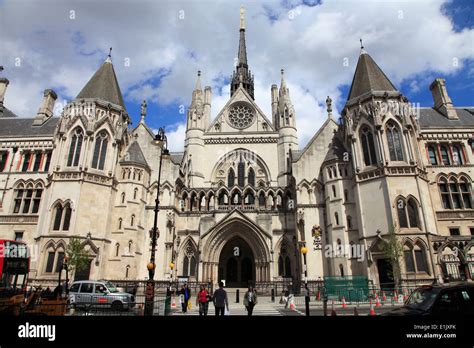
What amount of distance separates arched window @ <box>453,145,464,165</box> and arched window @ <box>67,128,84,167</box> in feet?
109

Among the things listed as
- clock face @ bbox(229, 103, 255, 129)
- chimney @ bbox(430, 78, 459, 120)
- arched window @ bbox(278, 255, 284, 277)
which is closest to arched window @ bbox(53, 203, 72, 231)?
arched window @ bbox(278, 255, 284, 277)

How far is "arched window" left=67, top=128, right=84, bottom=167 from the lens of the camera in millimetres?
25000

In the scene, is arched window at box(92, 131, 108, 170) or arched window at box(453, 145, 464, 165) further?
arched window at box(453, 145, 464, 165)

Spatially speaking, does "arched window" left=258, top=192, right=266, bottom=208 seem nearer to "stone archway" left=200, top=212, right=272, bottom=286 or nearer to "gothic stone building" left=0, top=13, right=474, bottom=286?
"gothic stone building" left=0, top=13, right=474, bottom=286

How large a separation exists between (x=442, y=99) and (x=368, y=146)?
511 inches

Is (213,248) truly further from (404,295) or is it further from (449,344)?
(449,344)

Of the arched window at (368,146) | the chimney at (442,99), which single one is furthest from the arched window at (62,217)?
the chimney at (442,99)

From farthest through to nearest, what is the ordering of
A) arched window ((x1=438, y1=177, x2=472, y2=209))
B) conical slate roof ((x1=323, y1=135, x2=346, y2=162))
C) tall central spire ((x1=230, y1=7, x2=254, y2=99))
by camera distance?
tall central spire ((x1=230, y1=7, x2=254, y2=99))
conical slate roof ((x1=323, y1=135, x2=346, y2=162))
arched window ((x1=438, y1=177, x2=472, y2=209))

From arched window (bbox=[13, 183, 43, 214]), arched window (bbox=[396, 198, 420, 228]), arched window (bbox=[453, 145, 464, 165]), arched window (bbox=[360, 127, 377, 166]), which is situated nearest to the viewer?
arched window (bbox=[396, 198, 420, 228])

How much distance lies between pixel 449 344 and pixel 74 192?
2559 cm

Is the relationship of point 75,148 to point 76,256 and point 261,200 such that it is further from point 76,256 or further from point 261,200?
point 261,200

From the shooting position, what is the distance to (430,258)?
20.4 metres

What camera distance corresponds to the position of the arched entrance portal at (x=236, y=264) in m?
30.4

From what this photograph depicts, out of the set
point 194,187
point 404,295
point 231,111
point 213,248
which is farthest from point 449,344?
point 231,111
